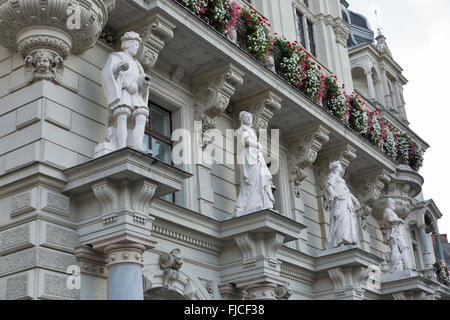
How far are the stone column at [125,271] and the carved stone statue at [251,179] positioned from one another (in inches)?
141

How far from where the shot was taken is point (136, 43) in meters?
11.9

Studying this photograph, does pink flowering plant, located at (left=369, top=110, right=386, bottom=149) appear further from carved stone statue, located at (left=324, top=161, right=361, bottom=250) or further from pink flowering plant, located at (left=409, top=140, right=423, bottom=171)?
carved stone statue, located at (left=324, top=161, right=361, bottom=250)

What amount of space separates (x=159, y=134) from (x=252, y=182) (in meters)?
2.08

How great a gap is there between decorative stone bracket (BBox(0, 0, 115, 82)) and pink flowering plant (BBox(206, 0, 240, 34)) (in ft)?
11.1

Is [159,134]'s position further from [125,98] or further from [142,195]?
[142,195]

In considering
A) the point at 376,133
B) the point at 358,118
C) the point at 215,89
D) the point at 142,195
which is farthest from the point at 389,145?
the point at 142,195

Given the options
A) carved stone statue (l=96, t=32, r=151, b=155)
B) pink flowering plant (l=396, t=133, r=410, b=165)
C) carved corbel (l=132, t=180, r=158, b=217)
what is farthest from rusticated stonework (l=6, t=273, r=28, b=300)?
pink flowering plant (l=396, t=133, r=410, b=165)

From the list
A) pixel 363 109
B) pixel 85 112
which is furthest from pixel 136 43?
pixel 363 109

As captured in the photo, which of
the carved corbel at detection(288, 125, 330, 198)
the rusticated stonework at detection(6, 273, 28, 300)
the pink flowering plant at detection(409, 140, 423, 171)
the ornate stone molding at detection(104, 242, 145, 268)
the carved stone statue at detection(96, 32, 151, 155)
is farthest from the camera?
the pink flowering plant at detection(409, 140, 423, 171)

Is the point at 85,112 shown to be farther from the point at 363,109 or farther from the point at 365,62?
the point at 365,62

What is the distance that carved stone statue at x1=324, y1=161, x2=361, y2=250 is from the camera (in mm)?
16047

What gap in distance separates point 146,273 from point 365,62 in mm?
17709

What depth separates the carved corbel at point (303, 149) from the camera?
1716cm
